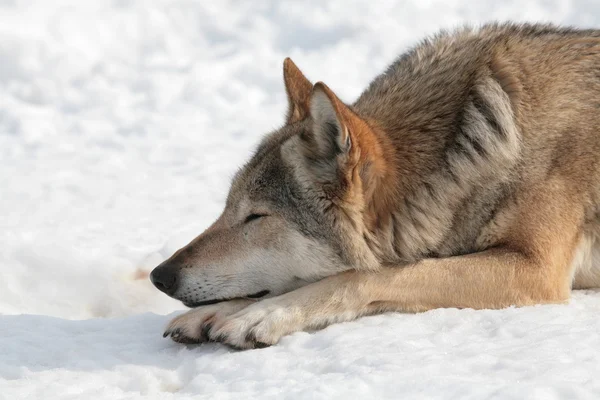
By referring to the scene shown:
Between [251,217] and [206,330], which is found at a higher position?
[251,217]

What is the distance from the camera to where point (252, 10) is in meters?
11.0

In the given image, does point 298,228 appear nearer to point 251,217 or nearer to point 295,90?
point 251,217

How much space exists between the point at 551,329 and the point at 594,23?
763cm

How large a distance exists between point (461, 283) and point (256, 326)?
850 mm

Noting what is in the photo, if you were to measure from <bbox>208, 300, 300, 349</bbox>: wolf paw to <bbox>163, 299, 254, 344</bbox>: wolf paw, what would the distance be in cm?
4

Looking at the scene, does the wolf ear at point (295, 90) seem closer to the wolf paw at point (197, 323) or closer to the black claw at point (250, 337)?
the wolf paw at point (197, 323)

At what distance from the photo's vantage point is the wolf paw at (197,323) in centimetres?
294

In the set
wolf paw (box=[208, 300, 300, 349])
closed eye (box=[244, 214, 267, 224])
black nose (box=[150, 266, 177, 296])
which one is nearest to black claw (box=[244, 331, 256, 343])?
wolf paw (box=[208, 300, 300, 349])

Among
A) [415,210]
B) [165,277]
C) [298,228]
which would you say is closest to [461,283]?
[415,210]

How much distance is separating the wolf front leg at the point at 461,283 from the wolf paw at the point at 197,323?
0.22 ft

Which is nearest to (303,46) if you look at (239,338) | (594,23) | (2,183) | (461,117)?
(594,23)

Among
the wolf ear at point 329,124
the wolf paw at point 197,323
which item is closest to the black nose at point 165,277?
the wolf paw at point 197,323

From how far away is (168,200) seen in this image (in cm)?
671

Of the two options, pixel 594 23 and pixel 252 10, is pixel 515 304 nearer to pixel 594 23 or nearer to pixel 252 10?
pixel 594 23
